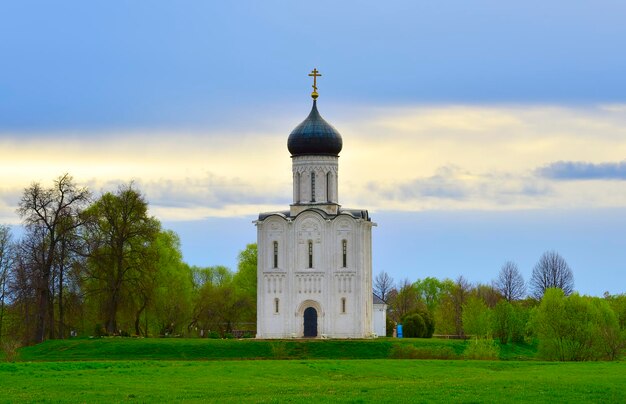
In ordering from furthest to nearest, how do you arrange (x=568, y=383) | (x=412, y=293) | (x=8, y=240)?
1. (x=412, y=293)
2. (x=8, y=240)
3. (x=568, y=383)

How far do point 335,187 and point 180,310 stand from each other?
52.4 ft

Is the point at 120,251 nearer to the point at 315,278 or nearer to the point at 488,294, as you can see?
the point at 315,278

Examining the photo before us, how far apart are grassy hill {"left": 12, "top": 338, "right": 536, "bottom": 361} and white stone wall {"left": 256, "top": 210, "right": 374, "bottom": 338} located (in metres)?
6.20

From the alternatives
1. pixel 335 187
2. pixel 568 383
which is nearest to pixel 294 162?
pixel 335 187

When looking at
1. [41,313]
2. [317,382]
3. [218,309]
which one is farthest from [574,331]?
[218,309]

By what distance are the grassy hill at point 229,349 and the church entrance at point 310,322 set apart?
642 centimetres

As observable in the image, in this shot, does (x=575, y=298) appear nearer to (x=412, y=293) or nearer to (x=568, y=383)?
(x=568, y=383)

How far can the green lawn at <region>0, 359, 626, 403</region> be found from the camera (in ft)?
108

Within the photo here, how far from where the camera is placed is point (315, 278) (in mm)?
70125

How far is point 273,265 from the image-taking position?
7062 cm

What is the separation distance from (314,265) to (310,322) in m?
3.35

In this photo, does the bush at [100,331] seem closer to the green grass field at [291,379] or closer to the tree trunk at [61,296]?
the tree trunk at [61,296]

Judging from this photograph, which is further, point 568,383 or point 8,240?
point 8,240

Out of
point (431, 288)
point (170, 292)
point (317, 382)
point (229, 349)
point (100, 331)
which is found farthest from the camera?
point (431, 288)
